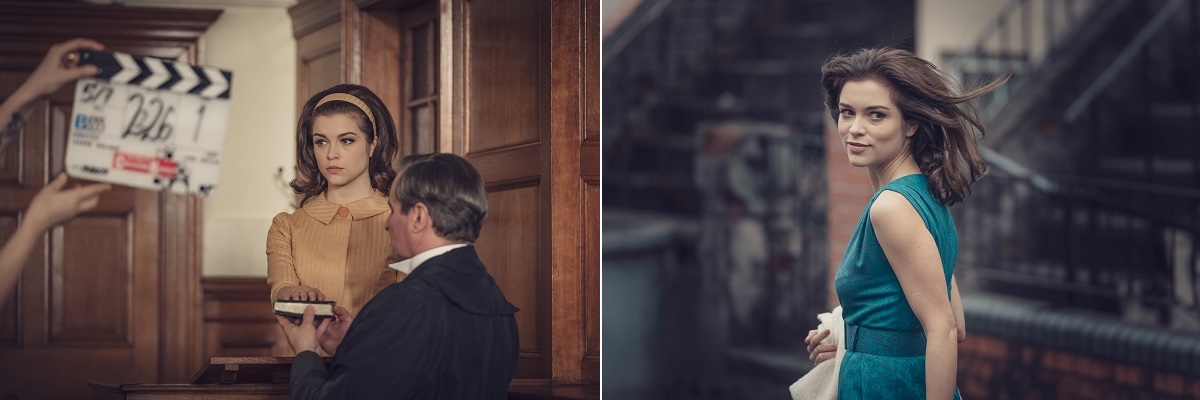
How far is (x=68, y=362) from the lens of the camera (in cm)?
478

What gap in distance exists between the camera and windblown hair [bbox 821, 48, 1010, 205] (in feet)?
7.52

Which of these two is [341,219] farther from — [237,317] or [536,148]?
[237,317]

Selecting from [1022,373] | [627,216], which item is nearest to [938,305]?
[1022,373]

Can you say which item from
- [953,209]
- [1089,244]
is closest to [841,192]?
[953,209]

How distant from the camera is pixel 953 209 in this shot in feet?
20.3

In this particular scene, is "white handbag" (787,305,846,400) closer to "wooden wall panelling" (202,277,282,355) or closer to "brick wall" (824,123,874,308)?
"wooden wall panelling" (202,277,282,355)

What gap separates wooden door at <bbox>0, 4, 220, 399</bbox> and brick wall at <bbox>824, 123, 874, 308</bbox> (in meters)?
3.05

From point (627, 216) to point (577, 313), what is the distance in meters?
3.75

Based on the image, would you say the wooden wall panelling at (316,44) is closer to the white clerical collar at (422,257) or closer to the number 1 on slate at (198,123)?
the number 1 on slate at (198,123)

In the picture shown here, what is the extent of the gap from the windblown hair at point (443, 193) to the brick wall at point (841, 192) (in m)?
3.91

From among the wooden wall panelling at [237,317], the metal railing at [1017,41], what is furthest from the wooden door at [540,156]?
the metal railing at [1017,41]

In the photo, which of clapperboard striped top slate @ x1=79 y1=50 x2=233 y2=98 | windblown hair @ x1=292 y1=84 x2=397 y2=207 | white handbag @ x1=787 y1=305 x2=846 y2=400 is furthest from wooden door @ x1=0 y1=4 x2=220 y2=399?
white handbag @ x1=787 y1=305 x2=846 y2=400

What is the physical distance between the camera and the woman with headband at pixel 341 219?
2768 millimetres

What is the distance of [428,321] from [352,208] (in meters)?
0.66
